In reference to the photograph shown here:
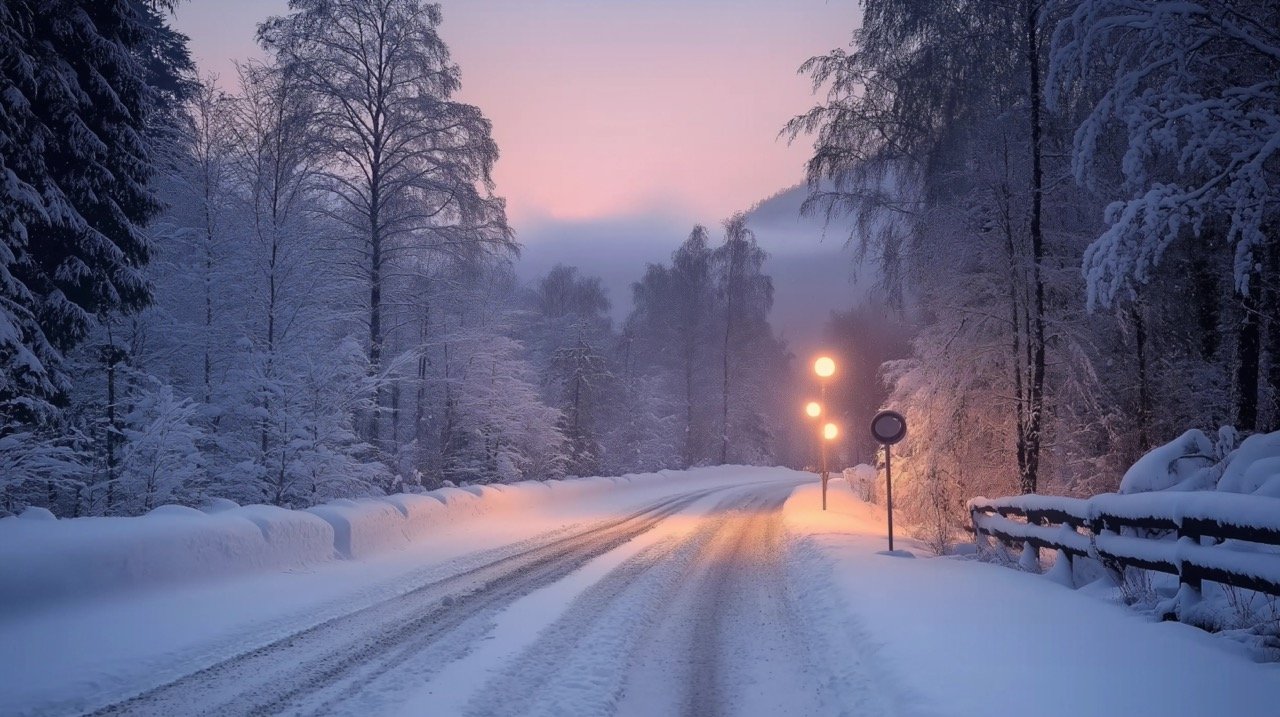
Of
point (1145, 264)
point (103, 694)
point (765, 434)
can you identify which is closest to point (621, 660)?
point (103, 694)

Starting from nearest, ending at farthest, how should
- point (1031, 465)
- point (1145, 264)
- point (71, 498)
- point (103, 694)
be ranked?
point (103, 694) → point (1145, 264) → point (1031, 465) → point (71, 498)

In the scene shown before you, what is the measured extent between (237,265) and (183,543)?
10467mm

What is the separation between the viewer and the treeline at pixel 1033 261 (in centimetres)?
945

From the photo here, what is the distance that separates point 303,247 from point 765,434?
1629 inches

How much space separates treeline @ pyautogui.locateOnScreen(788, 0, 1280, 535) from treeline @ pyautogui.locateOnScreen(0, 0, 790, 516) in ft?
35.9

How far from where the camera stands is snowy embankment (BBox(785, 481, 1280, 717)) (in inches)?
146

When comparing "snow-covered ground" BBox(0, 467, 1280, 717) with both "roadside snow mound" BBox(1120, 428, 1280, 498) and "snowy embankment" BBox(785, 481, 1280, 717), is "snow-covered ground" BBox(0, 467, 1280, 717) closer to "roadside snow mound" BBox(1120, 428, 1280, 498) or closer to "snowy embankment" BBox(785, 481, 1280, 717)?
"snowy embankment" BBox(785, 481, 1280, 717)

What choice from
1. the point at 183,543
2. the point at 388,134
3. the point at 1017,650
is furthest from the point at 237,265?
the point at 1017,650

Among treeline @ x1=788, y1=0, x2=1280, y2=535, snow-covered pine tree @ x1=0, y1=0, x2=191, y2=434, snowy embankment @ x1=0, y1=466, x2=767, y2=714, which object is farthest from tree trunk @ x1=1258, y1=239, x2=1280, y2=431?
snow-covered pine tree @ x1=0, y1=0, x2=191, y2=434

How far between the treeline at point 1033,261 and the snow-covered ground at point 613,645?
14.3ft

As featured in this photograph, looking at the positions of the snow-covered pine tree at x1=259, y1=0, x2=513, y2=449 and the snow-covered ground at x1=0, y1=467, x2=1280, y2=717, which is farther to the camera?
the snow-covered pine tree at x1=259, y1=0, x2=513, y2=449

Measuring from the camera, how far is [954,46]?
13383 millimetres

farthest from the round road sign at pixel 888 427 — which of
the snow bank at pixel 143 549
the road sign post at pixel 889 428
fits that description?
the snow bank at pixel 143 549

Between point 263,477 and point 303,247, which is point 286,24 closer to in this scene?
point 303,247
